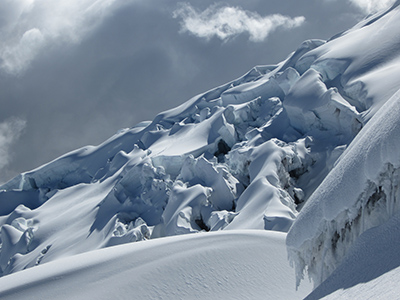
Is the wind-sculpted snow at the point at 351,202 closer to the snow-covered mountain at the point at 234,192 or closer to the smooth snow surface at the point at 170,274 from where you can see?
the snow-covered mountain at the point at 234,192

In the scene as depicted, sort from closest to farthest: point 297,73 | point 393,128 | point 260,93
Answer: point 393,128 < point 297,73 < point 260,93

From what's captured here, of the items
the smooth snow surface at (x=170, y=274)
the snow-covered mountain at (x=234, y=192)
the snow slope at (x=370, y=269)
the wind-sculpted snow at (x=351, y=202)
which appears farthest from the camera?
the smooth snow surface at (x=170, y=274)

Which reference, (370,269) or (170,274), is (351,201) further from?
(170,274)

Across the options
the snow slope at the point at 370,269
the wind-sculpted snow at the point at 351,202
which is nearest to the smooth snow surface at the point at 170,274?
the wind-sculpted snow at the point at 351,202

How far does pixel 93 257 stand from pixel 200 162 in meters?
11.3

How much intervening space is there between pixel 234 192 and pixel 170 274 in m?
10.7

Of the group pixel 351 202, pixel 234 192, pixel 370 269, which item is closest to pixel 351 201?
pixel 351 202

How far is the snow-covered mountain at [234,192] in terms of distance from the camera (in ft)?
14.3

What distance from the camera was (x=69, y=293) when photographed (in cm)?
609

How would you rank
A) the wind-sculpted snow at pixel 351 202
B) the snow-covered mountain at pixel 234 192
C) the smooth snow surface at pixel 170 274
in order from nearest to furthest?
the wind-sculpted snow at pixel 351 202
the snow-covered mountain at pixel 234 192
the smooth snow surface at pixel 170 274

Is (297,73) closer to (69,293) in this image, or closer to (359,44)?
(359,44)

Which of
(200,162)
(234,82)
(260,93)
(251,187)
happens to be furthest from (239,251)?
(234,82)

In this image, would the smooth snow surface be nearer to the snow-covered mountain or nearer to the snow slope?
the snow-covered mountain

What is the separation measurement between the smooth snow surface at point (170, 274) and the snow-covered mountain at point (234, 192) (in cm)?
2
